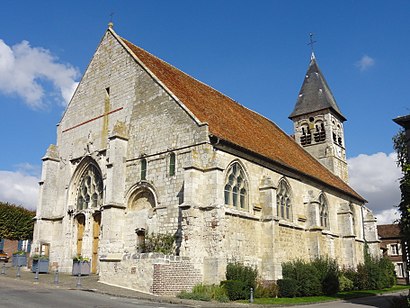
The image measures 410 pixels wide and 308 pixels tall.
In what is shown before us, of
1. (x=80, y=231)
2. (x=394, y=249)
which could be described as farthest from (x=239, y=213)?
(x=394, y=249)

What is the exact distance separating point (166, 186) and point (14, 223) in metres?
18.8

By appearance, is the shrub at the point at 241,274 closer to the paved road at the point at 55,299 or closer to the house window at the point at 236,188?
the house window at the point at 236,188

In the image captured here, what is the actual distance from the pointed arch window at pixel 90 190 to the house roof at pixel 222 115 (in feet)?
20.5

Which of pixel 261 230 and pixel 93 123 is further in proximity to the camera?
pixel 93 123

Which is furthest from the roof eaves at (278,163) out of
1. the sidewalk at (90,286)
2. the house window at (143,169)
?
the sidewalk at (90,286)

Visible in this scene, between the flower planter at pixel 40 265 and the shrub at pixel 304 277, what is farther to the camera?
the flower planter at pixel 40 265

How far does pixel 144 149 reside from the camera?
67.8 ft

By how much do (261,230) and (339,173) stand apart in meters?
16.7

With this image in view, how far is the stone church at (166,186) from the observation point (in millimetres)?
17594

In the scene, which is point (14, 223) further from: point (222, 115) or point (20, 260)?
point (222, 115)

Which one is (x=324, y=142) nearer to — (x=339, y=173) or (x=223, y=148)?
(x=339, y=173)

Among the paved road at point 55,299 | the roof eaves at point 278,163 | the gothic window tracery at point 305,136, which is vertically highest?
the gothic window tracery at point 305,136

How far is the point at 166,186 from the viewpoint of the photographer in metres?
19.3

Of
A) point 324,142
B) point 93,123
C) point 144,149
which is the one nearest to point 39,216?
point 93,123
